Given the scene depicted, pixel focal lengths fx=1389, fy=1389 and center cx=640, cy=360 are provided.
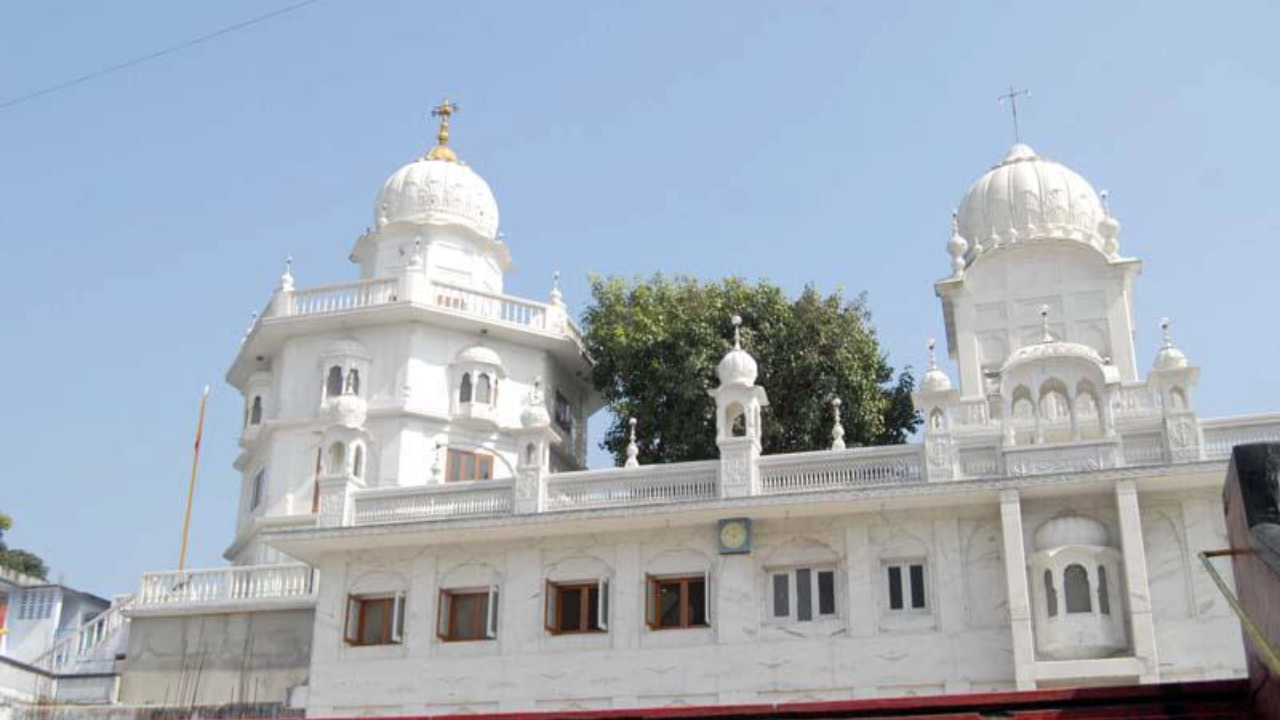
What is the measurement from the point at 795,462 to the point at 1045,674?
6079 millimetres

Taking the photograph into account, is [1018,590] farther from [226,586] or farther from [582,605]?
[226,586]

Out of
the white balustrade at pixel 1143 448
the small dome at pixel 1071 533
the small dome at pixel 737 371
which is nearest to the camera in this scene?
the small dome at pixel 1071 533

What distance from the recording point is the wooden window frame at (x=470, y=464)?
37.5 meters

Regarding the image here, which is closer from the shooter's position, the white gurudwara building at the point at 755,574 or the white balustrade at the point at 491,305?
the white gurudwara building at the point at 755,574

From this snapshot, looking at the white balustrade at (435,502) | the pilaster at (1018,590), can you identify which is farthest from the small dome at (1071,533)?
the white balustrade at (435,502)

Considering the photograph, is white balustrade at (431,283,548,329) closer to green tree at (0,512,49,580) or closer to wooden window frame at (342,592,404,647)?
wooden window frame at (342,592,404,647)

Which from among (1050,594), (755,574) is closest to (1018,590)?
(1050,594)

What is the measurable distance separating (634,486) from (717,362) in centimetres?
1081

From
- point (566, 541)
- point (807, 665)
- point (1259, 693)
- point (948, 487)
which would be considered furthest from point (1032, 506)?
point (1259, 693)

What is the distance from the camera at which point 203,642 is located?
109ft

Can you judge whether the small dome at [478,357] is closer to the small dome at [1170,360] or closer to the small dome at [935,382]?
the small dome at [935,382]

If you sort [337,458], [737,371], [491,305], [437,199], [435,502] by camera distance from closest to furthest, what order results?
[737,371] → [435,502] → [337,458] → [491,305] → [437,199]

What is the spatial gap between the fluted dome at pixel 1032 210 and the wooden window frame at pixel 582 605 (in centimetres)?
1670

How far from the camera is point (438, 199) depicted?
140 feet
